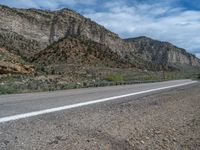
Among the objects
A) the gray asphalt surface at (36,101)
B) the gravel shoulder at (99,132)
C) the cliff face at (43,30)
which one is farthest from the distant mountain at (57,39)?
the gravel shoulder at (99,132)

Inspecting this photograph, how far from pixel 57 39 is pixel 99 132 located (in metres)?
102

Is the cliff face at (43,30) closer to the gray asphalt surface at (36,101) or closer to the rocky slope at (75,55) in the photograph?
the rocky slope at (75,55)

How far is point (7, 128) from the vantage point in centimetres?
662

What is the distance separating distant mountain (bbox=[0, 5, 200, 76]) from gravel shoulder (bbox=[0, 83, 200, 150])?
56.5m

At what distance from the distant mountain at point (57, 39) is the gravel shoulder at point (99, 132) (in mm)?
56497

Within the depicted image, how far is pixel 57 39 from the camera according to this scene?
355ft

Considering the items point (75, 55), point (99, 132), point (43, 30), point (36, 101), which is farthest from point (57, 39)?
point (99, 132)

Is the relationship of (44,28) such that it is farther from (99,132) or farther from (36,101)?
(99,132)

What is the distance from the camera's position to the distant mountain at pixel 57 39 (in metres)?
76.2

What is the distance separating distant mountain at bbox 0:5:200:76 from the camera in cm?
7625

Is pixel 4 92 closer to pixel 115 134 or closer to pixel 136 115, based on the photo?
pixel 136 115

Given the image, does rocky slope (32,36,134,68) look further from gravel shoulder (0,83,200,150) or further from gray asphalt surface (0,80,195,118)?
gravel shoulder (0,83,200,150)

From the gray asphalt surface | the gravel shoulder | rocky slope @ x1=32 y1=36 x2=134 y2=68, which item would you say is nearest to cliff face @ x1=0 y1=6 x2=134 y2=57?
rocky slope @ x1=32 y1=36 x2=134 y2=68

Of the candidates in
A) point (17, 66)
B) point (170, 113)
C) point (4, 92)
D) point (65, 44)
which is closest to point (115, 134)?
point (170, 113)
